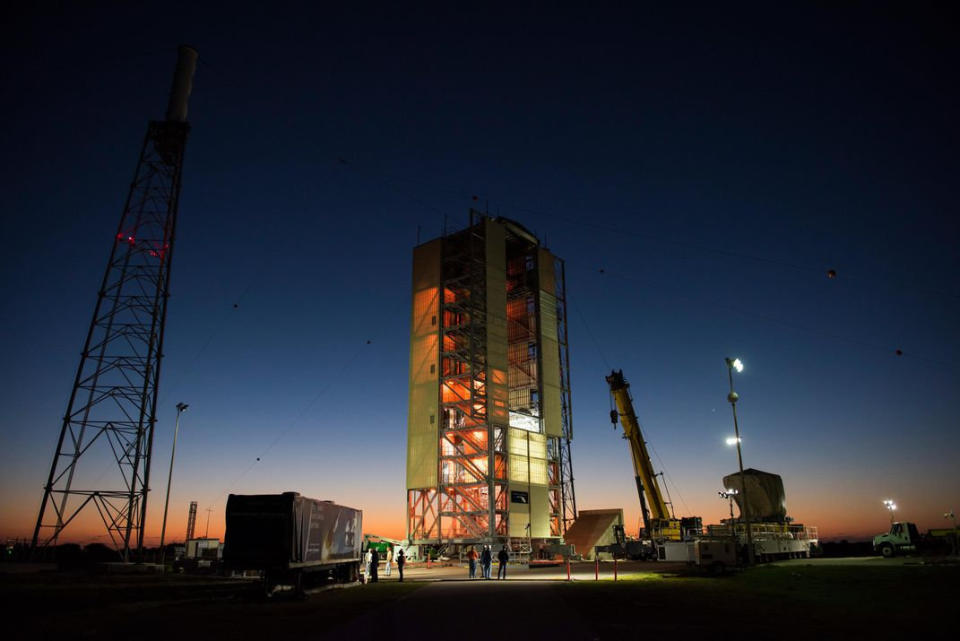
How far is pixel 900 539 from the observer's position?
44562 mm

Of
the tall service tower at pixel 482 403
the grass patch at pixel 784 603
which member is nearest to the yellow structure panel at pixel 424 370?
the tall service tower at pixel 482 403

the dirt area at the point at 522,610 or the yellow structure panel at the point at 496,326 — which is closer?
the dirt area at the point at 522,610

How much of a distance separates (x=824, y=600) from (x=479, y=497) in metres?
37.9

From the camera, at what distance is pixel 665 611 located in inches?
634

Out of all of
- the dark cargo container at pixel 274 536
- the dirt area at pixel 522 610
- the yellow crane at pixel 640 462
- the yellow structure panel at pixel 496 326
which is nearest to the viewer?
the dirt area at pixel 522 610

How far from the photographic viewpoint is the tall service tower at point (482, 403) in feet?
177

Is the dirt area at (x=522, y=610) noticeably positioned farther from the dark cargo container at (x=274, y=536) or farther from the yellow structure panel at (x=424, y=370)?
the yellow structure panel at (x=424, y=370)

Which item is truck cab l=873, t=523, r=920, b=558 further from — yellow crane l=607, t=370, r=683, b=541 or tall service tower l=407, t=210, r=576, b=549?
tall service tower l=407, t=210, r=576, b=549

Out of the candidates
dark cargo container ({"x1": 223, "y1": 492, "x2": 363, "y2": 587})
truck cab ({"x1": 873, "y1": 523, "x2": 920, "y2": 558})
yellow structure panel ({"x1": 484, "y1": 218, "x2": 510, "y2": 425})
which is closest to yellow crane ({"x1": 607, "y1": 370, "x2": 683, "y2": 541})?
yellow structure panel ({"x1": 484, "y1": 218, "x2": 510, "y2": 425})

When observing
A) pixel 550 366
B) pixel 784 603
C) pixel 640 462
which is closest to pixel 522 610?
pixel 784 603

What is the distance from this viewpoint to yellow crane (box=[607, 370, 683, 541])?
162 ft

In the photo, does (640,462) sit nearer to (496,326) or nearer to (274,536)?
(496,326)

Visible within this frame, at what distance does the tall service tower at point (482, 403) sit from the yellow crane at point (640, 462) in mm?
10309

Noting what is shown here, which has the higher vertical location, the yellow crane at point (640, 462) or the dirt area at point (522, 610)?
the yellow crane at point (640, 462)
